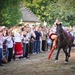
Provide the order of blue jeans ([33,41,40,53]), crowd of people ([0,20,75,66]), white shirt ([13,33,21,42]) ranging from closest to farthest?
1. crowd of people ([0,20,75,66])
2. white shirt ([13,33,21,42])
3. blue jeans ([33,41,40,53])

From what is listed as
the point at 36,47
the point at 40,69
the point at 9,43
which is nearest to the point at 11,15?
the point at 36,47

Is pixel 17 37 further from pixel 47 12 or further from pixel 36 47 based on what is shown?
pixel 47 12

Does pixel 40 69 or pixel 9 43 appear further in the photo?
pixel 9 43

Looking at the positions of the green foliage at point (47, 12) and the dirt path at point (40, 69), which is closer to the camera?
the dirt path at point (40, 69)

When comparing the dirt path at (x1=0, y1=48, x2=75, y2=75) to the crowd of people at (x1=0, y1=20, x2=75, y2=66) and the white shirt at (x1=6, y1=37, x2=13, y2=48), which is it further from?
the white shirt at (x1=6, y1=37, x2=13, y2=48)

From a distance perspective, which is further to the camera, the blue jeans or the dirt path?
the blue jeans

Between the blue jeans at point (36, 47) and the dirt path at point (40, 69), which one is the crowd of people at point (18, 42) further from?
the dirt path at point (40, 69)

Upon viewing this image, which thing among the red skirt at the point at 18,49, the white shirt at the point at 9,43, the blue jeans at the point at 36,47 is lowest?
the blue jeans at the point at 36,47

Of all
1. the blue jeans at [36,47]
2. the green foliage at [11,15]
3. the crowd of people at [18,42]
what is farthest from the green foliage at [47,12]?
the crowd of people at [18,42]

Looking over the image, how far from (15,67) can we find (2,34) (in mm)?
2583

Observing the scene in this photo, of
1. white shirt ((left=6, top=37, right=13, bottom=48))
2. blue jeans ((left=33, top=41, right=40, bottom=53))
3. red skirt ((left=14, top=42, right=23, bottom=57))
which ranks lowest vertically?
blue jeans ((left=33, top=41, right=40, bottom=53))

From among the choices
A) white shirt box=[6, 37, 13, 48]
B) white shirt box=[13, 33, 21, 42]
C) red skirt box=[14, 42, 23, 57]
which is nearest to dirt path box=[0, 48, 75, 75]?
white shirt box=[6, 37, 13, 48]

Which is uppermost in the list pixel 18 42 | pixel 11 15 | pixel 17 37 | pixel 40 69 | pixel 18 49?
pixel 11 15

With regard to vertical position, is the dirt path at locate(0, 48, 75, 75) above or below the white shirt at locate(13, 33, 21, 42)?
below
